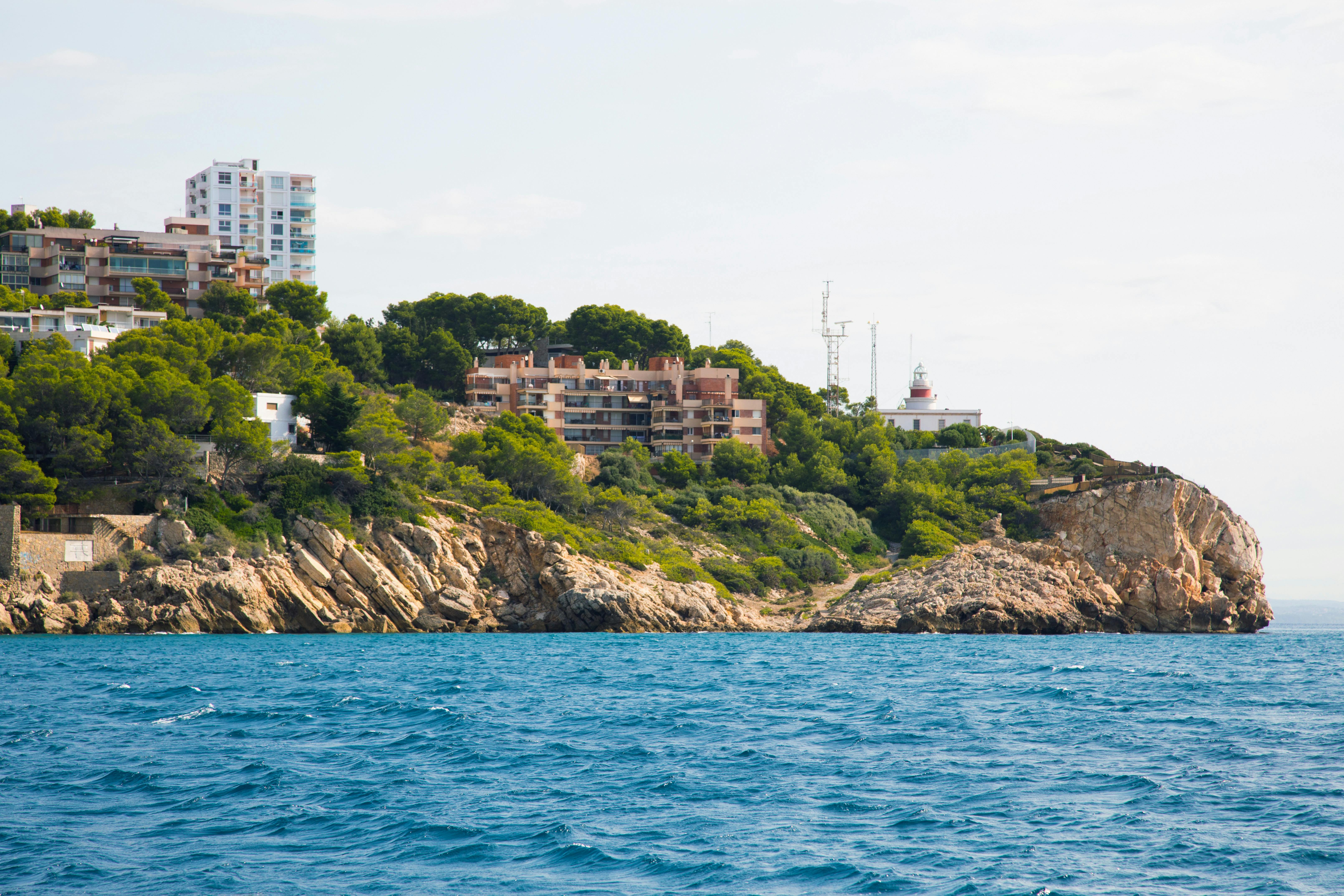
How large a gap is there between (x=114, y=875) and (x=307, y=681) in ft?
63.0

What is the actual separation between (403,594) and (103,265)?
47.1 metres

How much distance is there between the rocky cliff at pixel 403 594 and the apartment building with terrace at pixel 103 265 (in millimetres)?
37886

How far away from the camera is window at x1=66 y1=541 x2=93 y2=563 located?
1978 inches

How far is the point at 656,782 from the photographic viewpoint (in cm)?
1905

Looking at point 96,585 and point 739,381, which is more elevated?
point 739,381

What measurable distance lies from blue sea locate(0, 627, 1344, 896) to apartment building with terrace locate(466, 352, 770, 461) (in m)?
56.0

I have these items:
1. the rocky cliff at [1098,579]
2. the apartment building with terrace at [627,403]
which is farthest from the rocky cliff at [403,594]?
the apartment building with terrace at [627,403]

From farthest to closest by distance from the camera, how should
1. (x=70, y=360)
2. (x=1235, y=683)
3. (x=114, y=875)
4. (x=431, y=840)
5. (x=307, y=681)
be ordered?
(x=70, y=360), (x=1235, y=683), (x=307, y=681), (x=431, y=840), (x=114, y=875)

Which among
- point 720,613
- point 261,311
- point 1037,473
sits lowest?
point 720,613

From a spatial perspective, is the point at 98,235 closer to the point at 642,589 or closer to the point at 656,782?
the point at 642,589

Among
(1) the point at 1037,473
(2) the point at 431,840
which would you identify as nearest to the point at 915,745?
(2) the point at 431,840

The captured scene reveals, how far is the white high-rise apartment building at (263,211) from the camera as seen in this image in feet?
439

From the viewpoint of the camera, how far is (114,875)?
13.3 meters

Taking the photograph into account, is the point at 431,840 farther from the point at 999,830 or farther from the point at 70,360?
the point at 70,360
